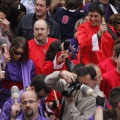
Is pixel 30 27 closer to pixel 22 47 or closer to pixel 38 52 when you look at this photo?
pixel 38 52

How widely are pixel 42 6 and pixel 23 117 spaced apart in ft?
10.1

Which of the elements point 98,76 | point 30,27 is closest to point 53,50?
point 98,76

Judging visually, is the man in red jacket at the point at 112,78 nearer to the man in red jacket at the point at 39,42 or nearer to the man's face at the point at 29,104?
the man in red jacket at the point at 39,42

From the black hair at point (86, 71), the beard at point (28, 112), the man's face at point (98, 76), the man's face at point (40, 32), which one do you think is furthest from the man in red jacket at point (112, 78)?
the beard at point (28, 112)

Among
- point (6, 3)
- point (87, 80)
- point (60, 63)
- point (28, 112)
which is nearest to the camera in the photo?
point (28, 112)

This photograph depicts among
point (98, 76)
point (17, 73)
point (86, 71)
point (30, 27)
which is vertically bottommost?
point (17, 73)

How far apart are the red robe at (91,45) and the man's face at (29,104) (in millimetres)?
1866

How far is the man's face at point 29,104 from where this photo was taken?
25.3 ft

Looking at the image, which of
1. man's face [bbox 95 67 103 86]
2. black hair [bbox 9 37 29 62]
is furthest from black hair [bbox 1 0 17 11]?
man's face [bbox 95 67 103 86]

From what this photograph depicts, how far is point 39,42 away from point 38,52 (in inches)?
6.1

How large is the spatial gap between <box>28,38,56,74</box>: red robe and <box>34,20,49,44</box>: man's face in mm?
82

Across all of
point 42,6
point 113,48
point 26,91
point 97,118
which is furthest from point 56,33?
point 97,118

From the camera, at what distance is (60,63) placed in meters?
8.74

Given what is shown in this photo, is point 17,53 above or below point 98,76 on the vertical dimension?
above
